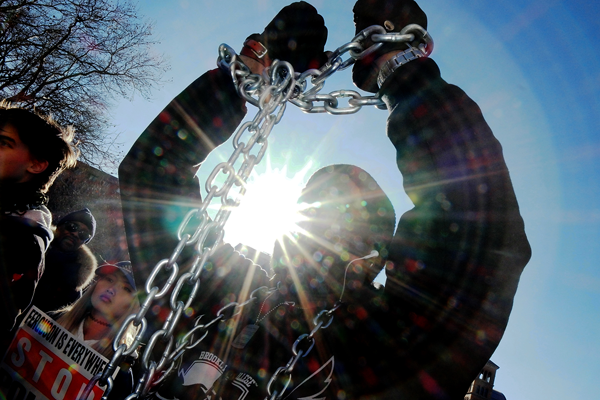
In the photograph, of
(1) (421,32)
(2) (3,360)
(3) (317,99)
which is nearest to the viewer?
(1) (421,32)

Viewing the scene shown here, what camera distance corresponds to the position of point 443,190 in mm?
920

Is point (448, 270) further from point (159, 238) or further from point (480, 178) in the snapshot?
point (159, 238)

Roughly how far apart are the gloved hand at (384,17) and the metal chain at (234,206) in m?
0.05

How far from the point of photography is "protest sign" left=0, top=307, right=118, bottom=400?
7.17 feet

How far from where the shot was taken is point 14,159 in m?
2.47

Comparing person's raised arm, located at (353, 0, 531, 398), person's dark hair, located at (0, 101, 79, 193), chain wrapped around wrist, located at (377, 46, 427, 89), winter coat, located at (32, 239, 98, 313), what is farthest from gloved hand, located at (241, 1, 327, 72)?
winter coat, located at (32, 239, 98, 313)

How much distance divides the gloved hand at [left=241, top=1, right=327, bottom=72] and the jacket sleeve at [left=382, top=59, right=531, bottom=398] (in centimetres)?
72

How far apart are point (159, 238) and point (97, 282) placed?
3.14 meters

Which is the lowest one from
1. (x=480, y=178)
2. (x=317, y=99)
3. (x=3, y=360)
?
(x=3, y=360)

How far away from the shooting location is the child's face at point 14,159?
7.99 ft

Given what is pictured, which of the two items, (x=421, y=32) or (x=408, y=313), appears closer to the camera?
(x=408, y=313)

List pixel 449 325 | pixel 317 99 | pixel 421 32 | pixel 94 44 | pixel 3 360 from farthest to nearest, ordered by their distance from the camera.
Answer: pixel 94 44 < pixel 3 360 < pixel 317 99 < pixel 421 32 < pixel 449 325

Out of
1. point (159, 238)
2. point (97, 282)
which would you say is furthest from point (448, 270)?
point (97, 282)

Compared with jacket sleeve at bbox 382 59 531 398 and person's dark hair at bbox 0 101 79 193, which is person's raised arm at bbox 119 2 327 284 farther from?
person's dark hair at bbox 0 101 79 193
